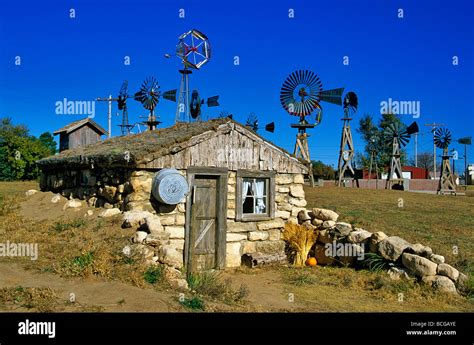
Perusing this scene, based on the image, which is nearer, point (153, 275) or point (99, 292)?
point (99, 292)

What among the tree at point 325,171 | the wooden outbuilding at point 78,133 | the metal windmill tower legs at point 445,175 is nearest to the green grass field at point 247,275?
the wooden outbuilding at point 78,133

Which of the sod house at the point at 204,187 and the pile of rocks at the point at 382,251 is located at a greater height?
the sod house at the point at 204,187

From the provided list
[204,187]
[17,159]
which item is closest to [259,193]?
[204,187]

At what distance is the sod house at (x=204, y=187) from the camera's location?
10305mm

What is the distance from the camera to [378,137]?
5281cm

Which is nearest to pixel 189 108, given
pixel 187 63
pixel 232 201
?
pixel 187 63

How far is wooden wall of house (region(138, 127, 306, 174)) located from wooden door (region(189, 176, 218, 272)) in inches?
20.1

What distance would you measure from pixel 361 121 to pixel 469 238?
144ft

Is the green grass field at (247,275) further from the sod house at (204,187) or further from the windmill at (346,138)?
the windmill at (346,138)

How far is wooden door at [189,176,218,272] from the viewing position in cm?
1102

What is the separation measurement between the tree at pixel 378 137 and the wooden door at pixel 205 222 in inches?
1682

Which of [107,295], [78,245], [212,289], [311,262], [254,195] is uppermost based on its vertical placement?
[254,195]

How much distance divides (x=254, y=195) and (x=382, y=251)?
3.44 metres

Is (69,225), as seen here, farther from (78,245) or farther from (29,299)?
(29,299)
